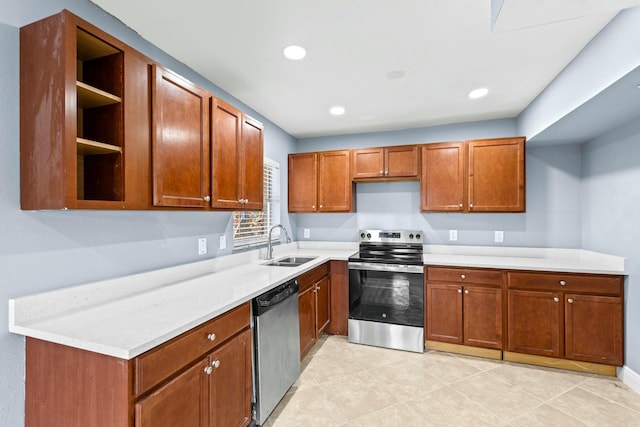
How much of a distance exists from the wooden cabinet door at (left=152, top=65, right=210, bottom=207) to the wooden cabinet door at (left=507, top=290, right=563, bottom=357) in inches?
116

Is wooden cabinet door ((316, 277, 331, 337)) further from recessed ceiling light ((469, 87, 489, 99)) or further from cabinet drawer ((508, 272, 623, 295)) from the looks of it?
recessed ceiling light ((469, 87, 489, 99))

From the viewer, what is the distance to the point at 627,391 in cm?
235

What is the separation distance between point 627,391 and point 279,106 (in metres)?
3.89

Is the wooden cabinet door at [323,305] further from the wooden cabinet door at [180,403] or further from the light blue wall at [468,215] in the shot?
the wooden cabinet door at [180,403]

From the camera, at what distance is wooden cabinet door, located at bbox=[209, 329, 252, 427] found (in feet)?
5.07

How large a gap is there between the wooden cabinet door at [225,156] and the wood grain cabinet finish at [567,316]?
2.68 metres

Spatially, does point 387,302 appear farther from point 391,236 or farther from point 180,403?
point 180,403

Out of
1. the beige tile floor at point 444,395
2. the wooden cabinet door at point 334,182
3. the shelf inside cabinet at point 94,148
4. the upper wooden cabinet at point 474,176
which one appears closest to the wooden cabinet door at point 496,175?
the upper wooden cabinet at point 474,176

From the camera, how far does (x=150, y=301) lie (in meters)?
1.68

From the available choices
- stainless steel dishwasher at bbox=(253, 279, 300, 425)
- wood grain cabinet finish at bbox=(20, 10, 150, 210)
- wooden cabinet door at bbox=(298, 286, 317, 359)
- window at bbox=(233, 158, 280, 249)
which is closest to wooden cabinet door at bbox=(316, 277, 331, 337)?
wooden cabinet door at bbox=(298, 286, 317, 359)

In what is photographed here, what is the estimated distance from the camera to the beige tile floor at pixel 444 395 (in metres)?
2.05

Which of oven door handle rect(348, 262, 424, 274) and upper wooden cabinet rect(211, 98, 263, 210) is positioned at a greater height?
upper wooden cabinet rect(211, 98, 263, 210)

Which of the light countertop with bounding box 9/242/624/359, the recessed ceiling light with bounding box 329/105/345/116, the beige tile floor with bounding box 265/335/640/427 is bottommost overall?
the beige tile floor with bounding box 265/335/640/427

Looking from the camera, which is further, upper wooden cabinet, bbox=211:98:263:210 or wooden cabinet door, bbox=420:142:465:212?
wooden cabinet door, bbox=420:142:465:212
